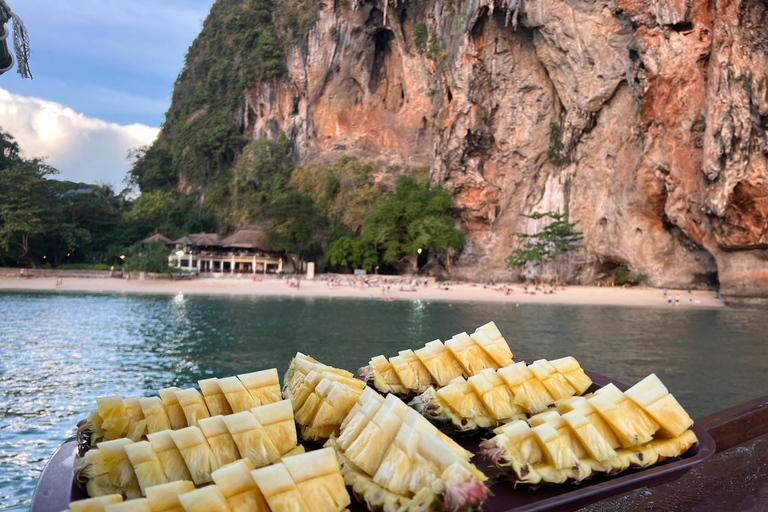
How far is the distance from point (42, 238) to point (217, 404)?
46.1m

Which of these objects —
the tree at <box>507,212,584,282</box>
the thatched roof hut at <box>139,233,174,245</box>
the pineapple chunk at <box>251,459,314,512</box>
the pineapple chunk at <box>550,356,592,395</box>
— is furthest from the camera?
the thatched roof hut at <box>139,233,174,245</box>

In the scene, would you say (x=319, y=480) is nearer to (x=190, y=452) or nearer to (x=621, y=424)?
(x=190, y=452)

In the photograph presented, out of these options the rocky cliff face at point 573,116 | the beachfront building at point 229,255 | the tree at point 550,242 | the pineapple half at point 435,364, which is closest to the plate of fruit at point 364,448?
the pineapple half at point 435,364

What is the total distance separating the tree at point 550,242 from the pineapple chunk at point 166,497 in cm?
3384

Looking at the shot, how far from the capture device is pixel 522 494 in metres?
1.47

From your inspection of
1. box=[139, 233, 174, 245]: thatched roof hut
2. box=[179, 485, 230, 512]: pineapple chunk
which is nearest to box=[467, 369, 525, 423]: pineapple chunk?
box=[179, 485, 230, 512]: pineapple chunk

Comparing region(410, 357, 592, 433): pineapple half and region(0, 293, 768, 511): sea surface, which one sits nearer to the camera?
region(410, 357, 592, 433): pineapple half

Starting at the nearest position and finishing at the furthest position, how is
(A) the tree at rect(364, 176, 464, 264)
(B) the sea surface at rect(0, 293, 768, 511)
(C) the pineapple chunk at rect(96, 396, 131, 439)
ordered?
(C) the pineapple chunk at rect(96, 396, 131, 439) < (B) the sea surface at rect(0, 293, 768, 511) < (A) the tree at rect(364, 176, 464, 264)

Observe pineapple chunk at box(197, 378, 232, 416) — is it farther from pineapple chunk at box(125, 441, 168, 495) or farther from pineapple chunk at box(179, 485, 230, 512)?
pineapple chunk at box(179, 485, 230, 512)

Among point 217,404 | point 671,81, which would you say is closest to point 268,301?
point 671,81

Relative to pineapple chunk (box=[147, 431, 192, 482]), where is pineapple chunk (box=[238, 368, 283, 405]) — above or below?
above

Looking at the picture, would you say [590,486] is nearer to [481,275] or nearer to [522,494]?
[522,494]

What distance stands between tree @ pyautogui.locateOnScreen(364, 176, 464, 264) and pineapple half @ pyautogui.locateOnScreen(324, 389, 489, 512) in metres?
35.4

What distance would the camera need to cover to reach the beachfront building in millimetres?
42938
